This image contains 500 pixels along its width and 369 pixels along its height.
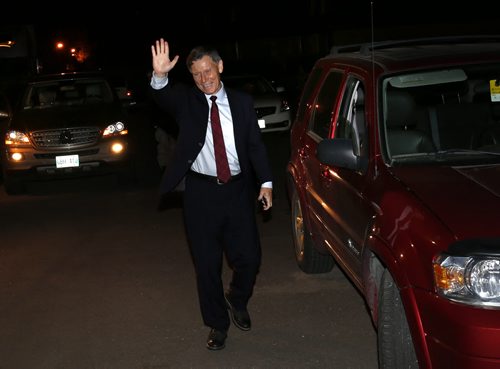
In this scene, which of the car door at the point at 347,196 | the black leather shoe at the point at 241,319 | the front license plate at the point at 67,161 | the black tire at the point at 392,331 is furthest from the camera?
the front license plate at the point at 67,161

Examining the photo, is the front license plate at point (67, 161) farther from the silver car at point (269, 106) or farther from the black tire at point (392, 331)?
the black tire at point (392, 331)

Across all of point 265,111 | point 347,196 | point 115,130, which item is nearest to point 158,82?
point 347,196

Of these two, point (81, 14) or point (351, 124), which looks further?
point (81, 14)

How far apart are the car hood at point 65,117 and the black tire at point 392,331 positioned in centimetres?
836

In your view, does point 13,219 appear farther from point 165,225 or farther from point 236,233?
point 236,233

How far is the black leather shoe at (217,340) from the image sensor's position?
5.25 metres

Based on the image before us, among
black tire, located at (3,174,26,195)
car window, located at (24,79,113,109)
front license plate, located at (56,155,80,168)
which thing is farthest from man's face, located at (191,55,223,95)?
car window, located at (24,79,113,109)

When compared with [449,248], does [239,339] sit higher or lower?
lower

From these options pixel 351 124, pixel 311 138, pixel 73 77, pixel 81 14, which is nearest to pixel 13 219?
pixel 73 77

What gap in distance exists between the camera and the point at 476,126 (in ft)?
17.2

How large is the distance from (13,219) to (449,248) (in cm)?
780

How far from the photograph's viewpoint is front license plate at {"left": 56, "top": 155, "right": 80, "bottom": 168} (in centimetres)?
1152

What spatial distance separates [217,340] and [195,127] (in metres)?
1.41

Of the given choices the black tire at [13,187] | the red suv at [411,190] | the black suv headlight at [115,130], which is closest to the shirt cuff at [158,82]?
the red suv at [411,190]
